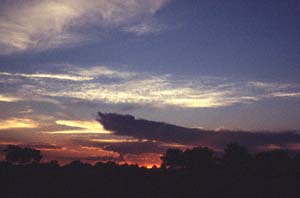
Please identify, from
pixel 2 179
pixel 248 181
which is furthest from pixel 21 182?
pixel 248 181

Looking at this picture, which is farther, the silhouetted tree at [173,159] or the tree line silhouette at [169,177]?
the silhouetted tree at [173,159]

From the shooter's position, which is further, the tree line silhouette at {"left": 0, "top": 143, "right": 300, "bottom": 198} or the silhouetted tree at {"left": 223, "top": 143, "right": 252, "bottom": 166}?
the silhouetted tree at {"left": 223, "top": 143, "right": 252, "bottom": 166}

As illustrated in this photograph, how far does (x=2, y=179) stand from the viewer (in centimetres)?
7456

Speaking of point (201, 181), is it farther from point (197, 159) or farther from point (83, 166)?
point (83, 166)

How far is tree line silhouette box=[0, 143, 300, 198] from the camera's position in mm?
64062

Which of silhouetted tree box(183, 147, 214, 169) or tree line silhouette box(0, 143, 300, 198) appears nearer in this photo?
tree line silhouette box(0, 143, 300, 198)

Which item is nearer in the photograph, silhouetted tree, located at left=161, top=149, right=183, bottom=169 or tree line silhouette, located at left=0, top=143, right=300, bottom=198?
tree line silhouette, located at left=0, top=143, right=300, bottom=198

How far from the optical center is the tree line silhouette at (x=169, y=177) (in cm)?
6406

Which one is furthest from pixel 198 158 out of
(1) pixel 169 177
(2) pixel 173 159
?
(1) pixel 169 177

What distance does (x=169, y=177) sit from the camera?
7412 centimetres

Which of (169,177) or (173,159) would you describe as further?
(173,159)

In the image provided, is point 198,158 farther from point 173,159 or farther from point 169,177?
point 169,177

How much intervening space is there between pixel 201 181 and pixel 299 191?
1458cm

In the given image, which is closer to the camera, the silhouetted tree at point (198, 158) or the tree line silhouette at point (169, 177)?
the tree line silhouette at point (169, 177)
